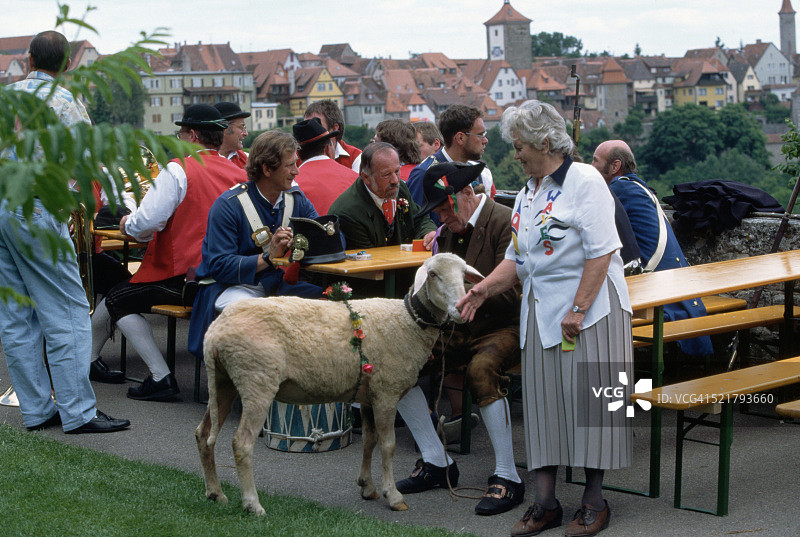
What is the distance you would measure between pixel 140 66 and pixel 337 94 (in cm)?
15835

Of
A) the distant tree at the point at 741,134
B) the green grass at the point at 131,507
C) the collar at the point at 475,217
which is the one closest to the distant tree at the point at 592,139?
the distant tree at the point at 741,134

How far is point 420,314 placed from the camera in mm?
4805

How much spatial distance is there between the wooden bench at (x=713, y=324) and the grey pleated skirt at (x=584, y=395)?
4.29ft

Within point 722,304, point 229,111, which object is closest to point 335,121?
point 229,111

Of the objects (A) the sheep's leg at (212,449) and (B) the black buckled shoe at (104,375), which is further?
(B) the black buckled shoe at (104,375)

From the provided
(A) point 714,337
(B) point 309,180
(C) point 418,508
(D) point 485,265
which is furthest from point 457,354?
(A) point 714,337

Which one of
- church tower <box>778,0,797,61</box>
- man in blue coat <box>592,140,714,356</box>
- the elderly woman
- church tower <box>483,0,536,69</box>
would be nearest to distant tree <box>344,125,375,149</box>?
church tower <box>483,0,536,69</box>

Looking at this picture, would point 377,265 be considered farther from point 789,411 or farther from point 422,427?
point 789,411

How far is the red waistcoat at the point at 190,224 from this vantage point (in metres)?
6.79

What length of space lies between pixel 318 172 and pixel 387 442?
306cm

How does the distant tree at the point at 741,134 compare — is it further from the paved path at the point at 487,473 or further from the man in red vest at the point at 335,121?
the paved path at the point at 487,473

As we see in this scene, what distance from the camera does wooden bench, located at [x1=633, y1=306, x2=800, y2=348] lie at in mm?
5888

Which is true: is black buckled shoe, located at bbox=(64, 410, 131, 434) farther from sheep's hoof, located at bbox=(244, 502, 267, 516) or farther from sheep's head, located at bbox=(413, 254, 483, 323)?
sheep's head, located at bbox=(413, 254, 483, 323)

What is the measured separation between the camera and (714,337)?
293 inches
